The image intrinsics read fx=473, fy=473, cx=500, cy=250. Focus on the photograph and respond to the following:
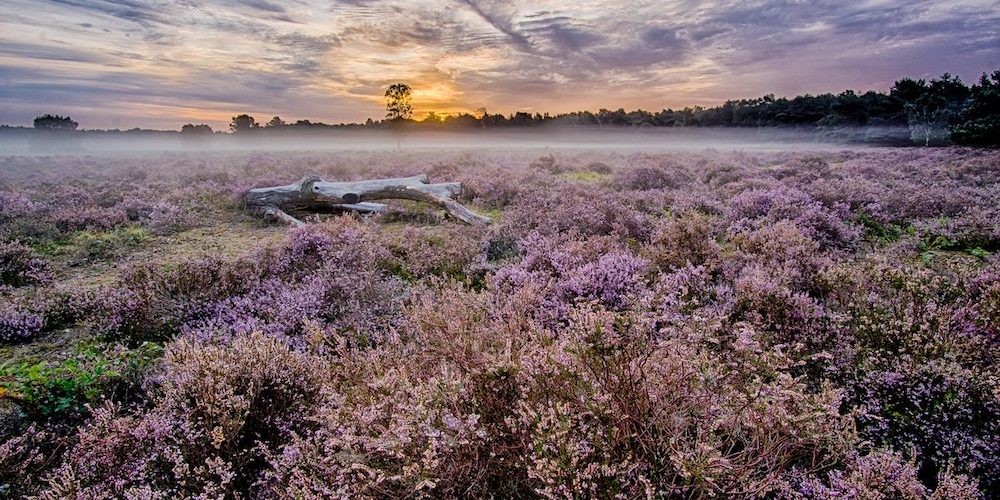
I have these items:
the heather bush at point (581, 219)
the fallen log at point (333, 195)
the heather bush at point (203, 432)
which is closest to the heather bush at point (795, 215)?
the heather bush at point (581, 219)

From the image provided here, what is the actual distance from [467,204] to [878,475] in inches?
463

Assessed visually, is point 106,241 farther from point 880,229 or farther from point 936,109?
point 936,109

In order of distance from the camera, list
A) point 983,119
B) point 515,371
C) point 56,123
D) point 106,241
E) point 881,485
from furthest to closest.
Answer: point 56,123, point 983,119, point 106,241, point 515,371, point 881,485

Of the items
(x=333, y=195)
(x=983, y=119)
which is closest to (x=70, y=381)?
(x=333, y=195)

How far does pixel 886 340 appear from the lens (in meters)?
3.63


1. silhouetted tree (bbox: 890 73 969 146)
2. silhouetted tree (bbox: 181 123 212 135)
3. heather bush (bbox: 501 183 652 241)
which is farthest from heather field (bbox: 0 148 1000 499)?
silhouetted tree (bbox: 181 123 212 135)

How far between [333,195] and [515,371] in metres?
10.9

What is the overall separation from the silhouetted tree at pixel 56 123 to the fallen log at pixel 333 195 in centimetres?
9452

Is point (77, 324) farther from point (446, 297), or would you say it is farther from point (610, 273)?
point (610, 273)

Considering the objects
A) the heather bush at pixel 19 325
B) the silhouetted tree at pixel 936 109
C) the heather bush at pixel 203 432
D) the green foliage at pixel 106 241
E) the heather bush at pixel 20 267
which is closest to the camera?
the heather bush at pixel 203 432

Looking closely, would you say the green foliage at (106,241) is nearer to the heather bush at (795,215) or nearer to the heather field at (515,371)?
the heather field at (515,371)

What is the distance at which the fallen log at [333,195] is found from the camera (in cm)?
1224

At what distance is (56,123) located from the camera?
81125 mm

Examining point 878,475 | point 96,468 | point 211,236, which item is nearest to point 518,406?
point 878,475
